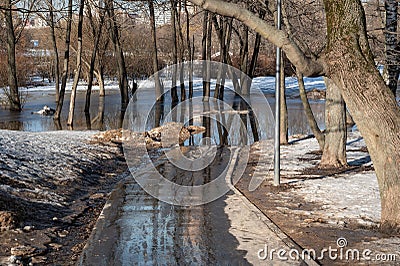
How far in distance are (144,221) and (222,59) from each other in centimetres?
3372

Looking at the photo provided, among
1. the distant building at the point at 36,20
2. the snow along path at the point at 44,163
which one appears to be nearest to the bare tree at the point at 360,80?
the snow along path at the point at 44,163

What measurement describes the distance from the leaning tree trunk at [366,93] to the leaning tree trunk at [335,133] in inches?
240

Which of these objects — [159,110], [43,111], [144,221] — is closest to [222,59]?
[159,110]

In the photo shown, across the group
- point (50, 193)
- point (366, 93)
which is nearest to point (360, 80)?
point (366, 93)

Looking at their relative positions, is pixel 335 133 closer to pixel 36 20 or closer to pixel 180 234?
pixel 180 234

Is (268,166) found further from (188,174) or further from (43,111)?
(43,111)

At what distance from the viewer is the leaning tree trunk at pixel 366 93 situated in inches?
323

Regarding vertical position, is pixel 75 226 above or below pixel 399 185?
below

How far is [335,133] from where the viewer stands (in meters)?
14.6

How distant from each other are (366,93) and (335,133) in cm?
640

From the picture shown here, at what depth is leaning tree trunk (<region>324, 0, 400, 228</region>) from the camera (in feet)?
26.9

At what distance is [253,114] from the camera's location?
33781 millimetres


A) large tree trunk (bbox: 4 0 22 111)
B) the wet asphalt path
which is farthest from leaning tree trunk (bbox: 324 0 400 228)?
large tree trunk (bbox: 4 0 22 111)

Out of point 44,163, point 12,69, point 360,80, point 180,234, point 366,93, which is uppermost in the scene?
point 12,69
